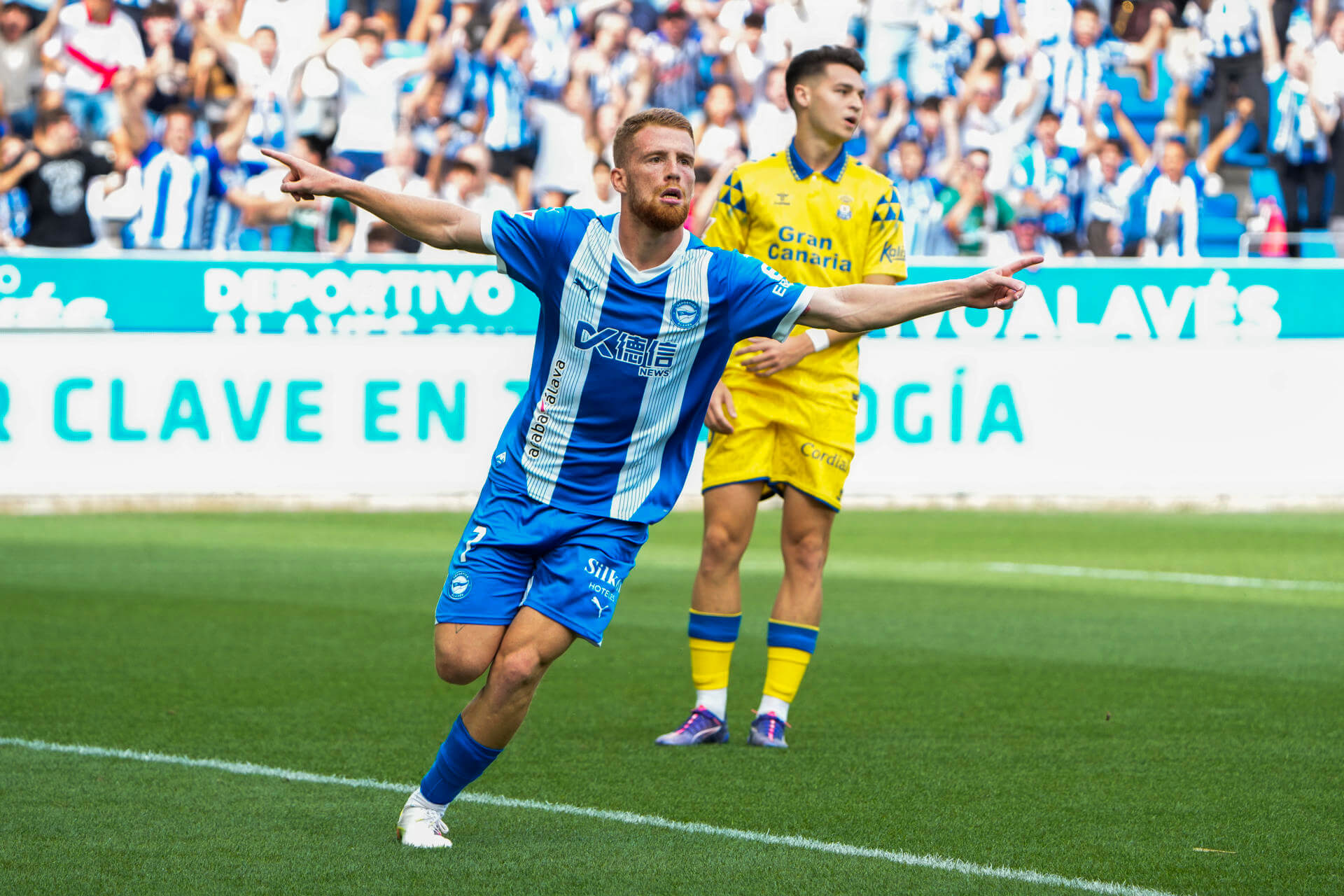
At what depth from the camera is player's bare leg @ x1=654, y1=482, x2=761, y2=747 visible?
23.6 feet

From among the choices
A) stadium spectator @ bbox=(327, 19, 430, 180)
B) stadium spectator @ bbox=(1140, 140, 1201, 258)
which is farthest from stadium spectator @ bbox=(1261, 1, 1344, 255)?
stadium spectator @ bbox=(327, 19, 430, 180)

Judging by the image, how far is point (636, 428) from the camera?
5.47 m

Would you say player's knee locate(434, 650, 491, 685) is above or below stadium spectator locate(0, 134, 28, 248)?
below

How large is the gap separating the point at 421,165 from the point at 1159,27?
28.8 feet

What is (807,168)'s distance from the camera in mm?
7301

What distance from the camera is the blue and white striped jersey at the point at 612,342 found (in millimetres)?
5383

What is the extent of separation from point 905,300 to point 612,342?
0.78 meters

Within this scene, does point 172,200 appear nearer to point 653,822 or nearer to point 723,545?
point 723,545

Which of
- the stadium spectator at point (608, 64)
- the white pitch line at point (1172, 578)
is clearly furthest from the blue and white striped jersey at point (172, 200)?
the white pitch line at point (1172, 578)

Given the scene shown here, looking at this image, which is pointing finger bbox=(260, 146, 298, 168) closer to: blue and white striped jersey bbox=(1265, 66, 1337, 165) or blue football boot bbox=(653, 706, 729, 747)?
blue football boot bbox=(653, 706, 729, 747)

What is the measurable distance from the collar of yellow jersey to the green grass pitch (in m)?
2.00

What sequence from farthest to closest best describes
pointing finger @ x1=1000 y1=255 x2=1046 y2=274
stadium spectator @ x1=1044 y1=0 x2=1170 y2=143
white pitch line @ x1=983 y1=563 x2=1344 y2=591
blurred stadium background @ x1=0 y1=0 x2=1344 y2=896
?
stadium spectator @ x1=1044 y1=0 x2=1170 y2=143 < white pitch line @ x1=983 y1=563 x2=1344 y2=591 < blurred stadium background @ x1=0 y1=0 x2=1344 y2=896 < pointing finger @ x1=1000 y1=255 x2=1046 y2=274

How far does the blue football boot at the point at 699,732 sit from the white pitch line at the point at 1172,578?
591cm

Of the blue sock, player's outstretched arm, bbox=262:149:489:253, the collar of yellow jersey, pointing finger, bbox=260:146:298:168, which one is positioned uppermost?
the collar of yellow jersey
